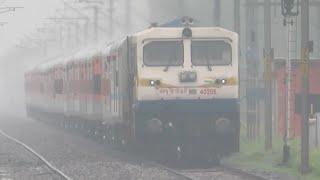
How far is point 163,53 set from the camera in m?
21.9

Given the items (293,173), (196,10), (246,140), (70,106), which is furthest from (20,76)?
(293,173)

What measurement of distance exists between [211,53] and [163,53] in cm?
110

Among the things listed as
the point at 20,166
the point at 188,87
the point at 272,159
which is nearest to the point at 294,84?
the point at 272,159

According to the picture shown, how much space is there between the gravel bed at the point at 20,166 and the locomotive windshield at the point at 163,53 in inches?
134

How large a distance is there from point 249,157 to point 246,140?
162 inches

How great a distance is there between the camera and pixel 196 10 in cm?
5650

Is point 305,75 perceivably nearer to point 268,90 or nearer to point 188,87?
point 188,87

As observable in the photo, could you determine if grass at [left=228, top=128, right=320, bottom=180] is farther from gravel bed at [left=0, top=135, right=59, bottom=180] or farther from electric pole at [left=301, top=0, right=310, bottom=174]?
gravel bed at [left=0, top=135, right=59, bottom=180]

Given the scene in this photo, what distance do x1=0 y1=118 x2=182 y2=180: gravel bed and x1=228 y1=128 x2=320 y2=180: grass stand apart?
2.31 metres

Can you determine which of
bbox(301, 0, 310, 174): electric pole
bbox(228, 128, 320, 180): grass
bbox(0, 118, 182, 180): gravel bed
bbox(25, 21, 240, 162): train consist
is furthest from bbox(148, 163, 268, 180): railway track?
bbox(301, 0, 310, 174): electric pole

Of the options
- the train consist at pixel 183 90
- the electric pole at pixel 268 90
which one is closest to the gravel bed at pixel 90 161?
the train consist at pixel 183 90

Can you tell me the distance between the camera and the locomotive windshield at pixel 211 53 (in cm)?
2181

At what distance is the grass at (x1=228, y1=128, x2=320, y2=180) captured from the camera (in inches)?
766

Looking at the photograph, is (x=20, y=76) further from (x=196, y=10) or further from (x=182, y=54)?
(x=182, y=54)
